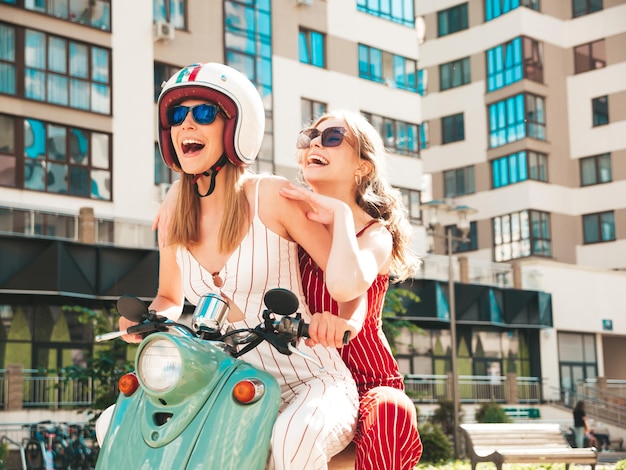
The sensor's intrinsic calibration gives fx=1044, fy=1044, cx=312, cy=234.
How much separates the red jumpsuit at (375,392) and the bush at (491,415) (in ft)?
99.2

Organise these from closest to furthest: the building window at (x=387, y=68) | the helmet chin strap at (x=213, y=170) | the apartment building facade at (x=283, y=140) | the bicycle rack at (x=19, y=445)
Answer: the helmet chin strap at (x=213, y=170), the bicycle rack at (x=19, y=445), the apartment building facade at (x=283, y=140), the building window at (x=387, y=68)

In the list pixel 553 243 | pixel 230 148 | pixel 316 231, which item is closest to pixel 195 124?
pixel 230 148

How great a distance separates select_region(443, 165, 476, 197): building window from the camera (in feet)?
169

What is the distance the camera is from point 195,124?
3789 millimetres

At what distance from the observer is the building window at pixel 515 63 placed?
48.8 m

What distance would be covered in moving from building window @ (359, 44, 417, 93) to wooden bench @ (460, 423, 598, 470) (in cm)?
2909

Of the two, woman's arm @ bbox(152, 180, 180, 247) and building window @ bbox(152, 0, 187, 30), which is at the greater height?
building window @ bbox(152, 0, 187, 30)

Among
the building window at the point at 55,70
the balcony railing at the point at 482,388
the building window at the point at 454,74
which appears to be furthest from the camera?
the building window at the point at 454,74

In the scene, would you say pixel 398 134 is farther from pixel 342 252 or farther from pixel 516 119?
pixel 342 252

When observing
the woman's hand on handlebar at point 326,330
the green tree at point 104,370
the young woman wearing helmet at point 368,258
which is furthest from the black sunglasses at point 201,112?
the green tree at point 104,370

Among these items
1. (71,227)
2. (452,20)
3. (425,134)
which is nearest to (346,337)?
(71,227)

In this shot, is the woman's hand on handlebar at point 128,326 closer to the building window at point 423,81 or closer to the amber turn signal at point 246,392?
the amber turn signal at point 246,392

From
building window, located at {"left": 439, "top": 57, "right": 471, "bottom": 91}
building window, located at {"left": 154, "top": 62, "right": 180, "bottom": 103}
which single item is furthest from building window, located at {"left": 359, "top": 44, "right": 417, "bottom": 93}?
building window, located at {"left": 439, "top": 57, "right": 471, "bottom": 91}

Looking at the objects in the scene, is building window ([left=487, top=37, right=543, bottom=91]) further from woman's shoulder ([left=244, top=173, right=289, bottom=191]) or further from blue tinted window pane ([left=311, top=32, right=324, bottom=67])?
woman's shoulder ([left=244, top=173, right=289, bottom=191])
